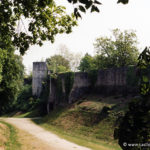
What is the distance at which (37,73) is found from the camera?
51.6m

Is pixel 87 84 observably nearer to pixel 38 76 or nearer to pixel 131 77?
pixel 131 77

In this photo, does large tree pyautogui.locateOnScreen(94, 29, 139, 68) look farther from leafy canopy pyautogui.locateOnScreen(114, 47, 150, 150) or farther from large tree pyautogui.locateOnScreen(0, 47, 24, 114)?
leafy canopy pyautogui.locateOnScreen(114, 47, 150, 150)

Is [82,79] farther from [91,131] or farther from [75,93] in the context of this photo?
[91,131]

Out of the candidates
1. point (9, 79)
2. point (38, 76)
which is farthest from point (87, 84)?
point (38, 76)

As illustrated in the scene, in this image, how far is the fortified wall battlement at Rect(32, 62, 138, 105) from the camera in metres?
31.6

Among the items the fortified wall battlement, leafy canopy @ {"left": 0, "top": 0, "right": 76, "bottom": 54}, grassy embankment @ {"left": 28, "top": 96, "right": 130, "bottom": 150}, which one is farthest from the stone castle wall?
leafy canopy @ {"left": 0, "top": 0, "right": 76, "bottom": 54}

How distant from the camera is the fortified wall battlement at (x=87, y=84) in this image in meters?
31.6

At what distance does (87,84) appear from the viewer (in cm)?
3866

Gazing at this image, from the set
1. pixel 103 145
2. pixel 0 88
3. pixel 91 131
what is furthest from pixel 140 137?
pixel 0 88

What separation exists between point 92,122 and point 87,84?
13057mm

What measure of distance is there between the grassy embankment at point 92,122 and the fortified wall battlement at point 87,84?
7.48ft

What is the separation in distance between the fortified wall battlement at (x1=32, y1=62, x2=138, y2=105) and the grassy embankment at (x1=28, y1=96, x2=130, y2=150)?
2.28m

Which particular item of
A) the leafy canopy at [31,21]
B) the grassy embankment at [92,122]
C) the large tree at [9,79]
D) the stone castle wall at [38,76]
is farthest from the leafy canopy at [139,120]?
the stone castle wall at [38,76]

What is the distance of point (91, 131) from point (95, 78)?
14735mm
